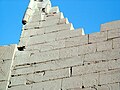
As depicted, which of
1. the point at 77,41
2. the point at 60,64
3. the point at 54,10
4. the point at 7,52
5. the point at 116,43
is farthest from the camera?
the point at 54,10

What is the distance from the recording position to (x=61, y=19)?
7445mm

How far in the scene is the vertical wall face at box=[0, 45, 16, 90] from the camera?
21.6 ft

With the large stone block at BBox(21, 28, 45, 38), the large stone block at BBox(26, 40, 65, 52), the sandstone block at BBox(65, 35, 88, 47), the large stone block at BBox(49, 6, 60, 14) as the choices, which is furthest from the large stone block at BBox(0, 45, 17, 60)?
the large stone block at BBox(49, 6, 60, 14)

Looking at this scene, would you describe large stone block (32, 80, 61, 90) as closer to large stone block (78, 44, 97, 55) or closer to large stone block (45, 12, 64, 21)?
large stone block (78, 44, 97, 55)

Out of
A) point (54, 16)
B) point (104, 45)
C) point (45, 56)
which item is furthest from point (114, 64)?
point (54, 16)

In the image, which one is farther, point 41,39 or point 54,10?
point 54,10

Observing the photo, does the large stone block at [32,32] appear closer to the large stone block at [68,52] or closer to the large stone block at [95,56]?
the large stone block at [68,52]

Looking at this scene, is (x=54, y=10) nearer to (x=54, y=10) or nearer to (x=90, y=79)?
(x=54, y=10)

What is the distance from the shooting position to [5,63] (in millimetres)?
6926

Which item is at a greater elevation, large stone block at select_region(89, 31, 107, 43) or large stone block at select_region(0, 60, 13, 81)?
large stone block at select_region(89, 31, 107, 43)

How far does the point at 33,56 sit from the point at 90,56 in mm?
1368

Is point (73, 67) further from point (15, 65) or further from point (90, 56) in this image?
point (15, 65)

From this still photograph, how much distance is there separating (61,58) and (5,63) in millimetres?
1338

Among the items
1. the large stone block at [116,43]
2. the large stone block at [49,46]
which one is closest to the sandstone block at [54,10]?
the large stone block at [49,46]
